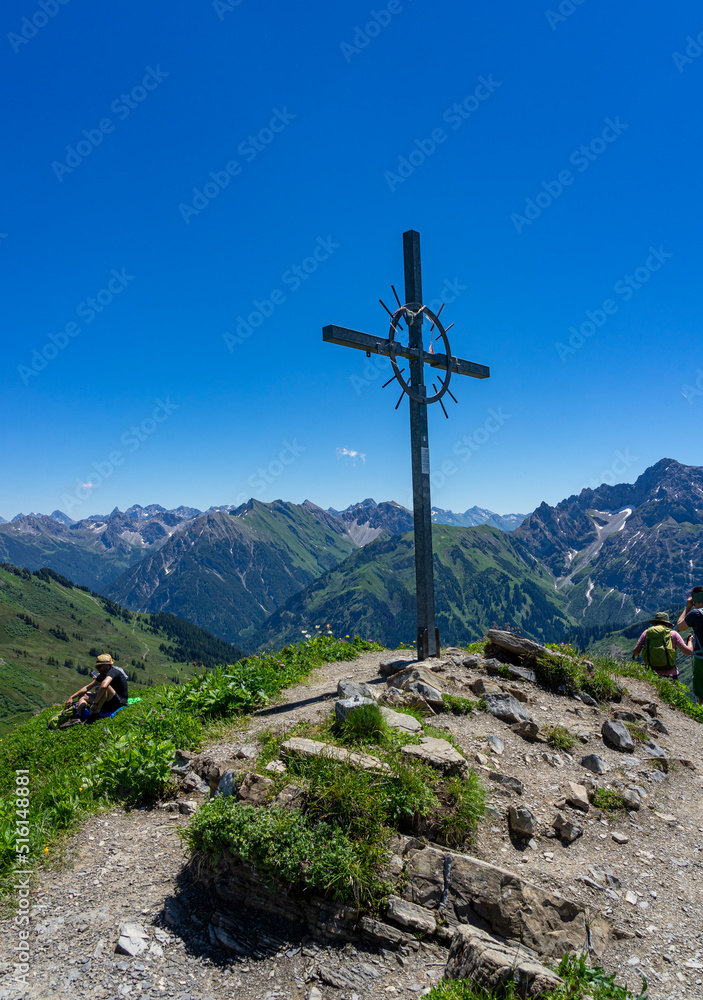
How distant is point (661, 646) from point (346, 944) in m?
11.8

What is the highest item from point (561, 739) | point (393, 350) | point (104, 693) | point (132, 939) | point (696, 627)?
point (393, 350)

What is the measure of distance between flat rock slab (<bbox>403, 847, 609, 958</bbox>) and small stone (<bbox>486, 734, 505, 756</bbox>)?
3.21 m

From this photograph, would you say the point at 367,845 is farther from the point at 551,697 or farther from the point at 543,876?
the point at 551,697

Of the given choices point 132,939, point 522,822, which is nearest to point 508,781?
point 522,822

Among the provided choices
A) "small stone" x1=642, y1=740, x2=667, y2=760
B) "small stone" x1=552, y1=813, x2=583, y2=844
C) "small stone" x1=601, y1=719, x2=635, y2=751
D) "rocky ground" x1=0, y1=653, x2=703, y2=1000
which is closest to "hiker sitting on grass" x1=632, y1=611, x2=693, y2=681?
"small stone" x1=642, y1=740, x2=667, y2=760

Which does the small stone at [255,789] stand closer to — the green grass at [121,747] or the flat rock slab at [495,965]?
the green grass at [121,747]

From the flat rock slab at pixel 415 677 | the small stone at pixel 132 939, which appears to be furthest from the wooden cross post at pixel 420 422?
the small stone at pixel 132 939

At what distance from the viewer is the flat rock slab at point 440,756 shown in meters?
7.79

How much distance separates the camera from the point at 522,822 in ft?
24.8

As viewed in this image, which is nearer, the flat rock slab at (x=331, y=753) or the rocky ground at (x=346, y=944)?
the rocky ground at (x=346, y=944)

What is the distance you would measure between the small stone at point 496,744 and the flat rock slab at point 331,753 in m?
2.80

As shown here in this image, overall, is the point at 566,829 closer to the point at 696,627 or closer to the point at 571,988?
the point at 571,988

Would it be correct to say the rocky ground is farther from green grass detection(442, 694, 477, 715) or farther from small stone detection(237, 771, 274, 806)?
small stone detection(237, 771, 274, 806)

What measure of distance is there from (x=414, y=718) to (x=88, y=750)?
6.31m
